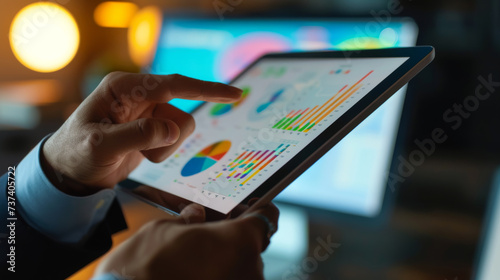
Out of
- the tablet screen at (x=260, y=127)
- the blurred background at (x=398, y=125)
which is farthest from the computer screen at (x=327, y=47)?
the tablet screen at (x=260, y=127)

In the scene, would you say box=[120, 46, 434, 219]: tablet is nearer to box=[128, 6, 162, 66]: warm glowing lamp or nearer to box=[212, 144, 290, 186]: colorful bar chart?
box=[212, 144, 290, 186]: colorful bar chart

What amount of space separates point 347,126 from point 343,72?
0.36 ft

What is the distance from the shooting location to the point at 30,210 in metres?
0.55

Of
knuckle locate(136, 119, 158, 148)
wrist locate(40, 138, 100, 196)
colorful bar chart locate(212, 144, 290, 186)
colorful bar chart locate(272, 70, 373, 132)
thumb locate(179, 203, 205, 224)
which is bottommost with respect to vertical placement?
wrist locate(40, 138, 100, 196)

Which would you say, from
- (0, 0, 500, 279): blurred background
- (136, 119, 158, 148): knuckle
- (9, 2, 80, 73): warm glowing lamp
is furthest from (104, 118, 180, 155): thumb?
(9, 2, 80, 73): warm glowing lamp

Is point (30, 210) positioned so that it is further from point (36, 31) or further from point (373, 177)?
point (36, 31)

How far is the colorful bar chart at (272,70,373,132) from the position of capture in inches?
17.0

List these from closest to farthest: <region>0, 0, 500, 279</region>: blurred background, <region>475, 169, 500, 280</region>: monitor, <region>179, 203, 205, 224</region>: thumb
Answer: <region>179, 203, 205, 224</region>: thumb, <region>475, 169, 500, 280</region>: monitor, <region>0, 0, 500, 279</region>: blurred background

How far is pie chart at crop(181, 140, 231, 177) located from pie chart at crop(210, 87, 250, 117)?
77 millimetres

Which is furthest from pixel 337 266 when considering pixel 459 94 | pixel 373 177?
pixel 459 94

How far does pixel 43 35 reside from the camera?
1.28 meters

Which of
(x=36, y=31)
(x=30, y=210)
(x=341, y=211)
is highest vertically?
(x=36, y=31)

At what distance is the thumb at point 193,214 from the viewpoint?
15.9 inches

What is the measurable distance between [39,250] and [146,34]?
707mm
